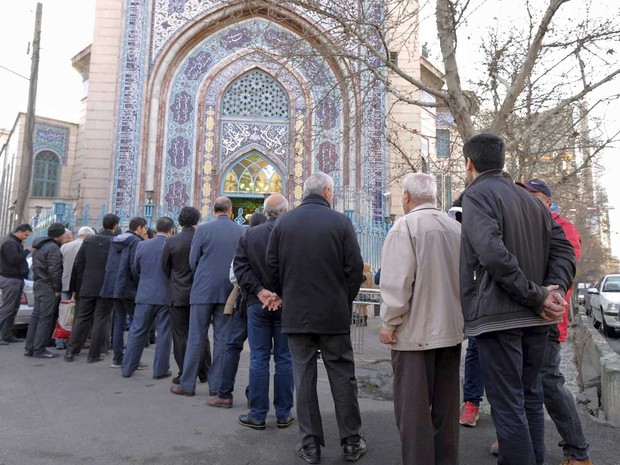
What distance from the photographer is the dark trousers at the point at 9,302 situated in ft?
24.5

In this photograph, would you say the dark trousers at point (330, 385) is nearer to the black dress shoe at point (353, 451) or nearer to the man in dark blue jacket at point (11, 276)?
the black dress shoe at point (353, 451)

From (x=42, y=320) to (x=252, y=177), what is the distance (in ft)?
35.1

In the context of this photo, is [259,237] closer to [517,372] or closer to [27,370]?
[517,372]

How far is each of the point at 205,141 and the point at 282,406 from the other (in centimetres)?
1377

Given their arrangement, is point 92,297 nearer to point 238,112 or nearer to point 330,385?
point 330,385

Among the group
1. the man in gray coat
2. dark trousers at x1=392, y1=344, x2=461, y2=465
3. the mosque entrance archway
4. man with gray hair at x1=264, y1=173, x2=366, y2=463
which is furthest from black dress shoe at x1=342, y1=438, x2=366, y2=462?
the mosque entrance archway

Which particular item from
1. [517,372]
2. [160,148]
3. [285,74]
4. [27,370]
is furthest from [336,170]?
[517,372]

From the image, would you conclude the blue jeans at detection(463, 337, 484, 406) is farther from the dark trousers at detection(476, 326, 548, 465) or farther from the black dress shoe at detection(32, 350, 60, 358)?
the black dress shoe at detection(32, 350, 60, 358)

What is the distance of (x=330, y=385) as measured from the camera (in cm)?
339

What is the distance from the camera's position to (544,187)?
11.9ft

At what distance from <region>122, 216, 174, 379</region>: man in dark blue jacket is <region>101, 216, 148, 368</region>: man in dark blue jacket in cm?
48

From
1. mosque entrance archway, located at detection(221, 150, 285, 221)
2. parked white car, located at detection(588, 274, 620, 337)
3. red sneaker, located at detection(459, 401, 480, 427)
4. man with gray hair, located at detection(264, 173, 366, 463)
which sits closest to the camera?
man with gray hair, located at detection(264, 173, 366, 463)

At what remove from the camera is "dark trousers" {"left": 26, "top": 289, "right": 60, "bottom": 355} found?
6617 mm

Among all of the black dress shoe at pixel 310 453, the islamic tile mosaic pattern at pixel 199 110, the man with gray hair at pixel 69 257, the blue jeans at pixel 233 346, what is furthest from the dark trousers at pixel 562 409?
the islamic tile mosaic pattern at pixel 199 110
